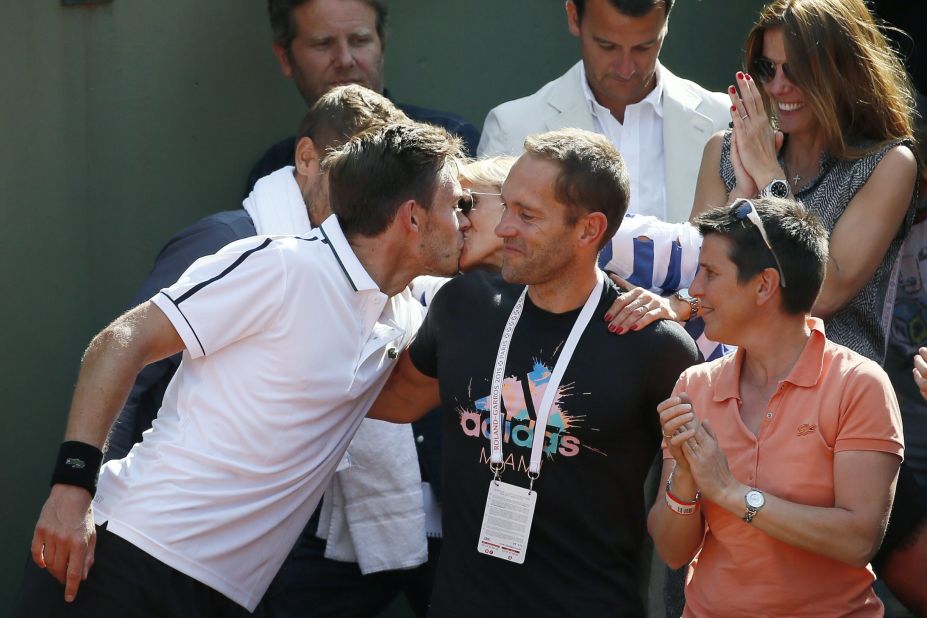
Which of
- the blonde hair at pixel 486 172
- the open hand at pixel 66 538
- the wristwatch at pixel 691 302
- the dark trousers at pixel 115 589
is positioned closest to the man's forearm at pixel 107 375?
the open hand at pixel 66 538

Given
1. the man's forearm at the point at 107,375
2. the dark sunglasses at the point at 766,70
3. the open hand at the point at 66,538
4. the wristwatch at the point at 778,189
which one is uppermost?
the dark sunglasses at the point at 766,70

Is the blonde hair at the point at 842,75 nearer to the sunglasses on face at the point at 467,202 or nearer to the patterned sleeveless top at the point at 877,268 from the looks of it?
the patterned sleeveless top at the point at 877,268

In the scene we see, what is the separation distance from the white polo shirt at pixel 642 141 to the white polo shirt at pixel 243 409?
4.57ft

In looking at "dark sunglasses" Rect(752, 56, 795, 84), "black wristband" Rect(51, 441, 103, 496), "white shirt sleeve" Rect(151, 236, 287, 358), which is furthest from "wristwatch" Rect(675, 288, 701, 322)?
"black wristband" Rect(51, 441, 103, 496)

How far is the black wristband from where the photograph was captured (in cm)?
288

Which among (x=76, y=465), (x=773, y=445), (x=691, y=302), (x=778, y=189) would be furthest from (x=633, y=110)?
(x=76, y=465)

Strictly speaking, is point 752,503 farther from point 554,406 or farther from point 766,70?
point 766,70

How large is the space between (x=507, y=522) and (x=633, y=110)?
1.85 meters

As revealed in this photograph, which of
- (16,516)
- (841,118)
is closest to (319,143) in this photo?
(841,118)

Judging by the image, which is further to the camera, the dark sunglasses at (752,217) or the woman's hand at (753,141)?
the woman's hand at (753,141)

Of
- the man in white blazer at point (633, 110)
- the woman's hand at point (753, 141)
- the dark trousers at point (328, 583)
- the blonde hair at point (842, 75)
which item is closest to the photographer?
the blonde hair at point (842, 75)

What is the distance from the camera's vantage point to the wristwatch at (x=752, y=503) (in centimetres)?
274

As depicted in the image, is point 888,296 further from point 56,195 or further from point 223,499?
point 56,195

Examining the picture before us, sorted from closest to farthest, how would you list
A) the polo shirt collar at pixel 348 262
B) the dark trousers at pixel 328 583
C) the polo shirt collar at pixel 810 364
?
the polo shirt collar at pixel 810 364 → the polo shirt collar at pixel 348 262 → the dark trousers at pixel 328 583
